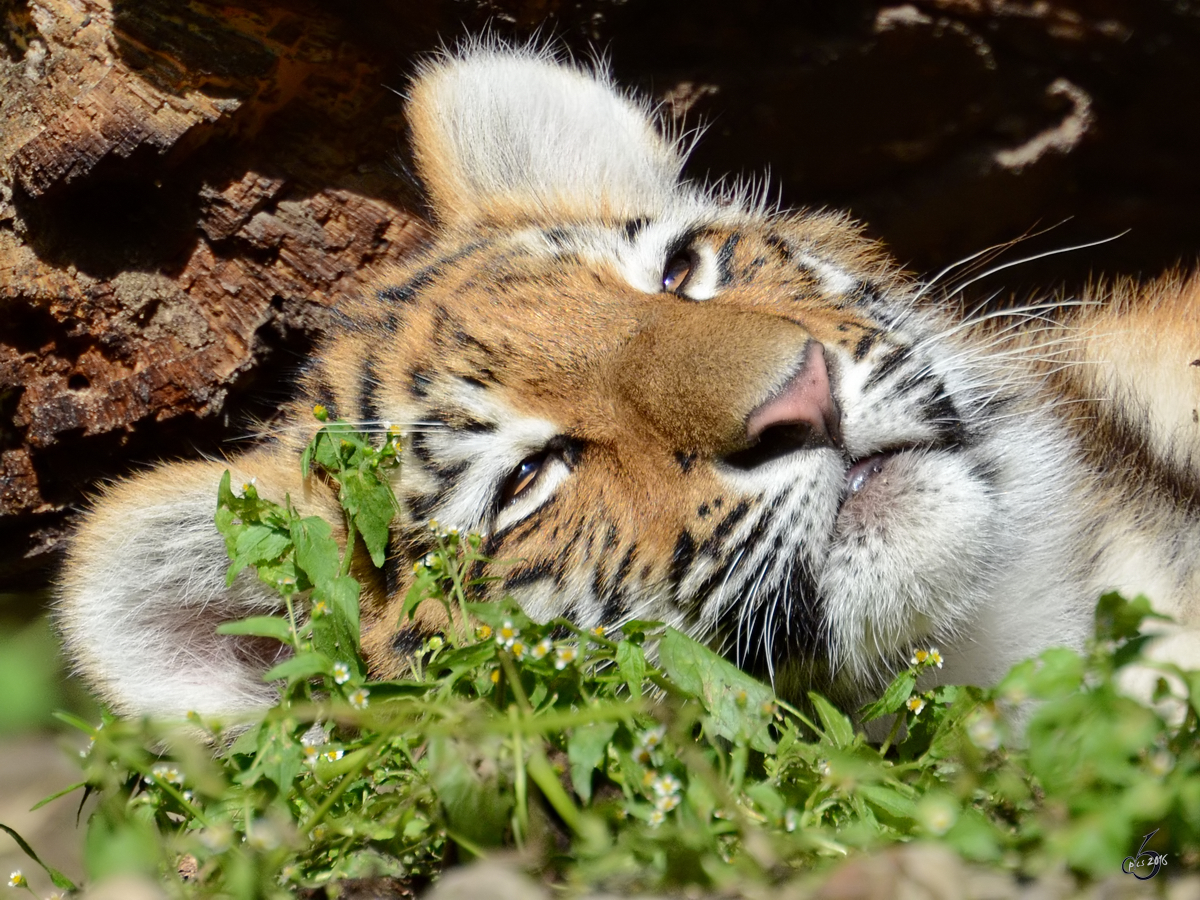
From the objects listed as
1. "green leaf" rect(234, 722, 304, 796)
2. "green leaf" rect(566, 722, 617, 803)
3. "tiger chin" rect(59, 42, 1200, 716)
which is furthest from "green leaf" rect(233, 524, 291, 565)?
"green leaf" rect(566, 722, 617, 803)

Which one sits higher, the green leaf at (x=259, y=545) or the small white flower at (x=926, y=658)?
the small white flower at (x=926, y=658)

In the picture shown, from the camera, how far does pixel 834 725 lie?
84.0 inches

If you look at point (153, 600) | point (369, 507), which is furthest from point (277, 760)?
point (153, 600)

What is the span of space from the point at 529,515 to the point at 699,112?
7.24 ft

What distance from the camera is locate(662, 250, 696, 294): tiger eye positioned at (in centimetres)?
300

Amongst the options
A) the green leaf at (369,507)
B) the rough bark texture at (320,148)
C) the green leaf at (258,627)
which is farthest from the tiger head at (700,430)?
the green leaf at (258,627)

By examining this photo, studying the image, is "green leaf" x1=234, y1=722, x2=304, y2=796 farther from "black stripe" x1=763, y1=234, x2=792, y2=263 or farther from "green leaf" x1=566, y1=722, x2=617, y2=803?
"black stripe" x1=763, y1=234, x2=792, y2=263

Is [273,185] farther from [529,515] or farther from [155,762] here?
[155,762]

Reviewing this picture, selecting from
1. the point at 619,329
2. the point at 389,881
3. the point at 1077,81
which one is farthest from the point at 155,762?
the point at 1077,81

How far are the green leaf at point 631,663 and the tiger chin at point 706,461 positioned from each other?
334mm

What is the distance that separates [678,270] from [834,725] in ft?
4.88

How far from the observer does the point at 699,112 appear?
13.4ft

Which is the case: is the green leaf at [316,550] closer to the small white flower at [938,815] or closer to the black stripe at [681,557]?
the black stripe at [681,557]

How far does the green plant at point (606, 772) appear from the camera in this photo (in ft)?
4.61
